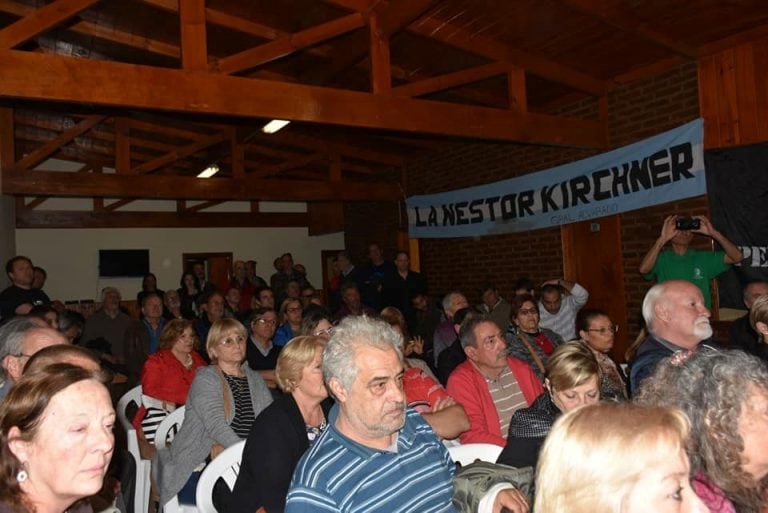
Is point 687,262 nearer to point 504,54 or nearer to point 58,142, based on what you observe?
point 504,54

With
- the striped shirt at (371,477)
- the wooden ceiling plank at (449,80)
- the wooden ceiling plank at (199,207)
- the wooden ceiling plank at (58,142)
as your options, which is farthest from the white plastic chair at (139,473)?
the wooden ceiling plank at (199,207)

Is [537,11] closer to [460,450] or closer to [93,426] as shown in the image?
[460,450]

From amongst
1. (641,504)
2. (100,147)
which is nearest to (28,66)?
(641,504)

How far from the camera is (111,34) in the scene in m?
6.23

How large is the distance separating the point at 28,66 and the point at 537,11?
3.70 meters

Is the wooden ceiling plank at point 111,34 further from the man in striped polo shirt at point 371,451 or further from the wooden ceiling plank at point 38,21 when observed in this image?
the man in striped polo shirt at point 371,451

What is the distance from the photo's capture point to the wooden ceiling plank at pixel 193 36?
4422 mm

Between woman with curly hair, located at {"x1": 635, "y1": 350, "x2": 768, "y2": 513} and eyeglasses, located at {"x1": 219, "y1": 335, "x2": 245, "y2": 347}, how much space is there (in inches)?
92.1

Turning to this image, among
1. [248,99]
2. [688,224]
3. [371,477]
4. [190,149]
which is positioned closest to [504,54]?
[688,224]

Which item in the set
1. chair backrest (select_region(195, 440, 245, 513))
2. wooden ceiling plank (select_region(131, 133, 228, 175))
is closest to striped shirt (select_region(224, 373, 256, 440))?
chair backrest (select_region(195, 440, 245, 513))

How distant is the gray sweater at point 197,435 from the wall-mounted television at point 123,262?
10.2 m

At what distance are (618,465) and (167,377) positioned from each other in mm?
3487

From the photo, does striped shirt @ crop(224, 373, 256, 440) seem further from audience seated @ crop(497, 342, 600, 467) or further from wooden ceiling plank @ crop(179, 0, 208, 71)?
wooden ceiling plank @ crop(179, 0, 208, 71)

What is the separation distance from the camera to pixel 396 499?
1.85 meters
